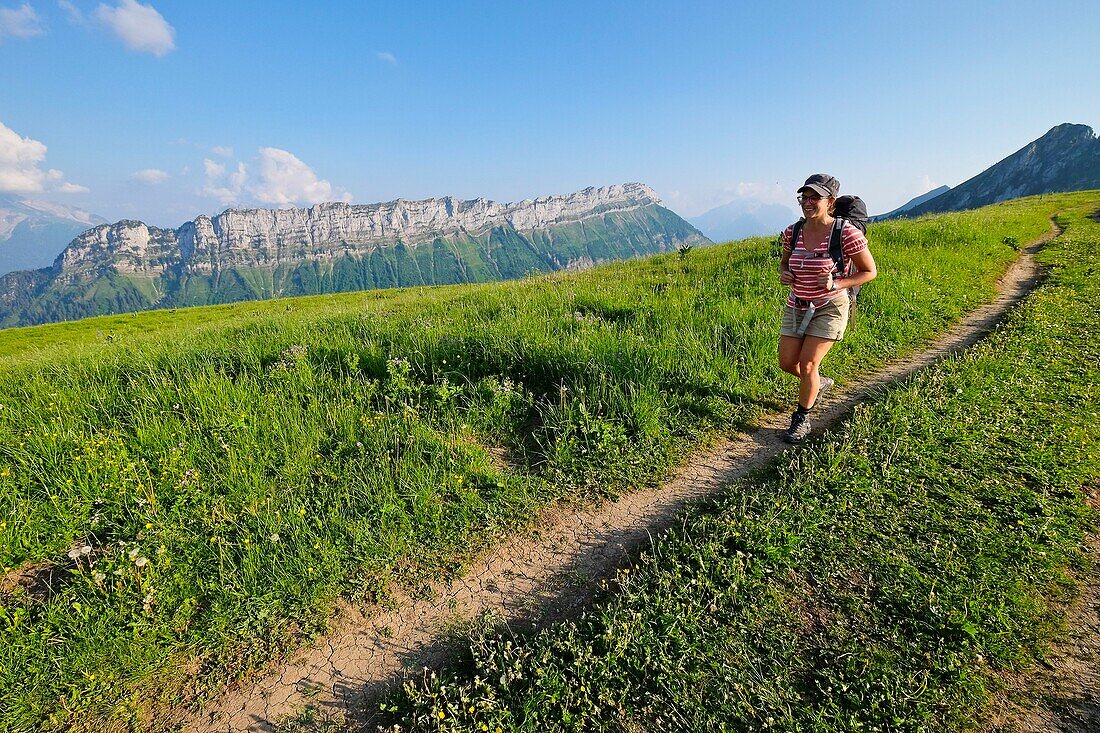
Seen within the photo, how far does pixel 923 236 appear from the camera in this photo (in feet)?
52.5

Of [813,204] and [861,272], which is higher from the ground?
[813,204]

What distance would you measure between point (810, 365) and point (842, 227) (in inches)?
68.1

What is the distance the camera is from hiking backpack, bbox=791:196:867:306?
19.0 ft

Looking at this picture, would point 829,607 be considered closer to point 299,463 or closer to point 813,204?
point 813,204

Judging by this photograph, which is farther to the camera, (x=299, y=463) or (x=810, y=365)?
(x=810, y=365)

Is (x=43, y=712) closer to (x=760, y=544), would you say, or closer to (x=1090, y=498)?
(x=760, y=544)

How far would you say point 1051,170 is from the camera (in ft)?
604

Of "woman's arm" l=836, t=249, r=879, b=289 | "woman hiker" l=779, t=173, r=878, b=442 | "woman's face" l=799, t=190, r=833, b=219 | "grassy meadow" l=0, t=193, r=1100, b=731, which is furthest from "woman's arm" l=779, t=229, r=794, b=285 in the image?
"grassy meadow" l=0, t=193, r=1100, b=731

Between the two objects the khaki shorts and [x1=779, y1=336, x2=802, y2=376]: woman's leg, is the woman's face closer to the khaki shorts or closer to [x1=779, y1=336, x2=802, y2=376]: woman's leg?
the khaki shorts

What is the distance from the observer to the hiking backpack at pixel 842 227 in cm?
580

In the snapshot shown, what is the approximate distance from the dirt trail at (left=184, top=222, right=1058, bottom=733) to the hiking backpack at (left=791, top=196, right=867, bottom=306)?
7.80 feet

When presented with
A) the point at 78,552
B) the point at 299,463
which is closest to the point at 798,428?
the point at 299,463

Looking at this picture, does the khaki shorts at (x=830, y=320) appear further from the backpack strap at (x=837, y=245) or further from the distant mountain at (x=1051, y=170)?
the distant mountain at (x=1051, y=170)

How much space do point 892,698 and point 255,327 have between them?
12.6 meters
